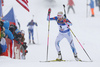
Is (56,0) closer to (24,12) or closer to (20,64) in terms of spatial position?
(24,12)

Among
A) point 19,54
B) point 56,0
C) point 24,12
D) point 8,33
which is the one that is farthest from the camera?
point 56,0

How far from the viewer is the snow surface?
22.6ft

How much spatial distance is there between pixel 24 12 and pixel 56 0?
21.4 ft

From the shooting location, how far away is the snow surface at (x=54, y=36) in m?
6.88

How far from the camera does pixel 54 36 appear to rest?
17.6m

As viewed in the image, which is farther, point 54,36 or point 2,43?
point 54,36

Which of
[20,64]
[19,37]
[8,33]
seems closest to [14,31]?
[19,37]

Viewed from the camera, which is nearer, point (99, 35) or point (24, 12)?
point (99, 35)

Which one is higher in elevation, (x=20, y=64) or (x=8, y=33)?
(x=8, y=33)

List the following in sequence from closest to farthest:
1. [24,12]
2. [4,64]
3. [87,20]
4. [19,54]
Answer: [4,64]
[19,54]
[87,20]
[24,12]

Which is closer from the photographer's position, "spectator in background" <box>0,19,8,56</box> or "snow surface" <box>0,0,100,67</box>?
"snow surface" <box>0,0,100,67</box>

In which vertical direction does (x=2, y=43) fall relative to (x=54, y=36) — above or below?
below

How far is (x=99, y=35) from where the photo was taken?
16.6 meters

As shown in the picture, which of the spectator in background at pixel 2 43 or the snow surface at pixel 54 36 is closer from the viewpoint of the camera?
the snow surface at pixel 54 36
